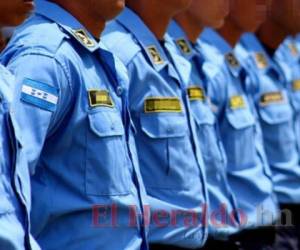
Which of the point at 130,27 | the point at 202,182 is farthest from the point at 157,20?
the point at 202,182

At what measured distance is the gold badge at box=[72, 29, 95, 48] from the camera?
2510mm

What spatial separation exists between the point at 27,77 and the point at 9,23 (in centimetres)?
23

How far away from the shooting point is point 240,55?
4.11 m

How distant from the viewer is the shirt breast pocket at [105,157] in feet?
8.01

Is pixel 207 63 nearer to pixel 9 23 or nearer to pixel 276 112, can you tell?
pixel 276 112

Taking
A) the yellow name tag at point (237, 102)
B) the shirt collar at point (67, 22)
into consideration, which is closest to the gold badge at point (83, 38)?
the shirt collar at point (67, 22)

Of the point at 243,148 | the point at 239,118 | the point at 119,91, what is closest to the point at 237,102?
the point at 239,118

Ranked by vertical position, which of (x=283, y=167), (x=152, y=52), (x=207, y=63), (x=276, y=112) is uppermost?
(x=152, y=52)

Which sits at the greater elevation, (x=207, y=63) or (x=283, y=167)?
(x=207, y=63)

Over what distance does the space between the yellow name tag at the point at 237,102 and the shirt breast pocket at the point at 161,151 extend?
2.54 feet

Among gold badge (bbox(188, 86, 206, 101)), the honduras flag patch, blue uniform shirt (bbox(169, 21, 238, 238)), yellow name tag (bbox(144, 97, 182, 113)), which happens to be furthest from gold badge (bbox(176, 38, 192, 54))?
the honduras flag patch

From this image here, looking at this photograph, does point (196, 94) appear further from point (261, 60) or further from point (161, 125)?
point (261, 60)

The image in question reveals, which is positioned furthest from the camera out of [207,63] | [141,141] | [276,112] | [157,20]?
[276,112]

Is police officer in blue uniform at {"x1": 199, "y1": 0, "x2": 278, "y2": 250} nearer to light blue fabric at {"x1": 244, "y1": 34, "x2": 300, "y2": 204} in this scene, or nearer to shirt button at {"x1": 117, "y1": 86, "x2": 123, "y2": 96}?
light blue fabric at {"x1": 244, "y1": 34, "x2": 300, "y2": 204}
